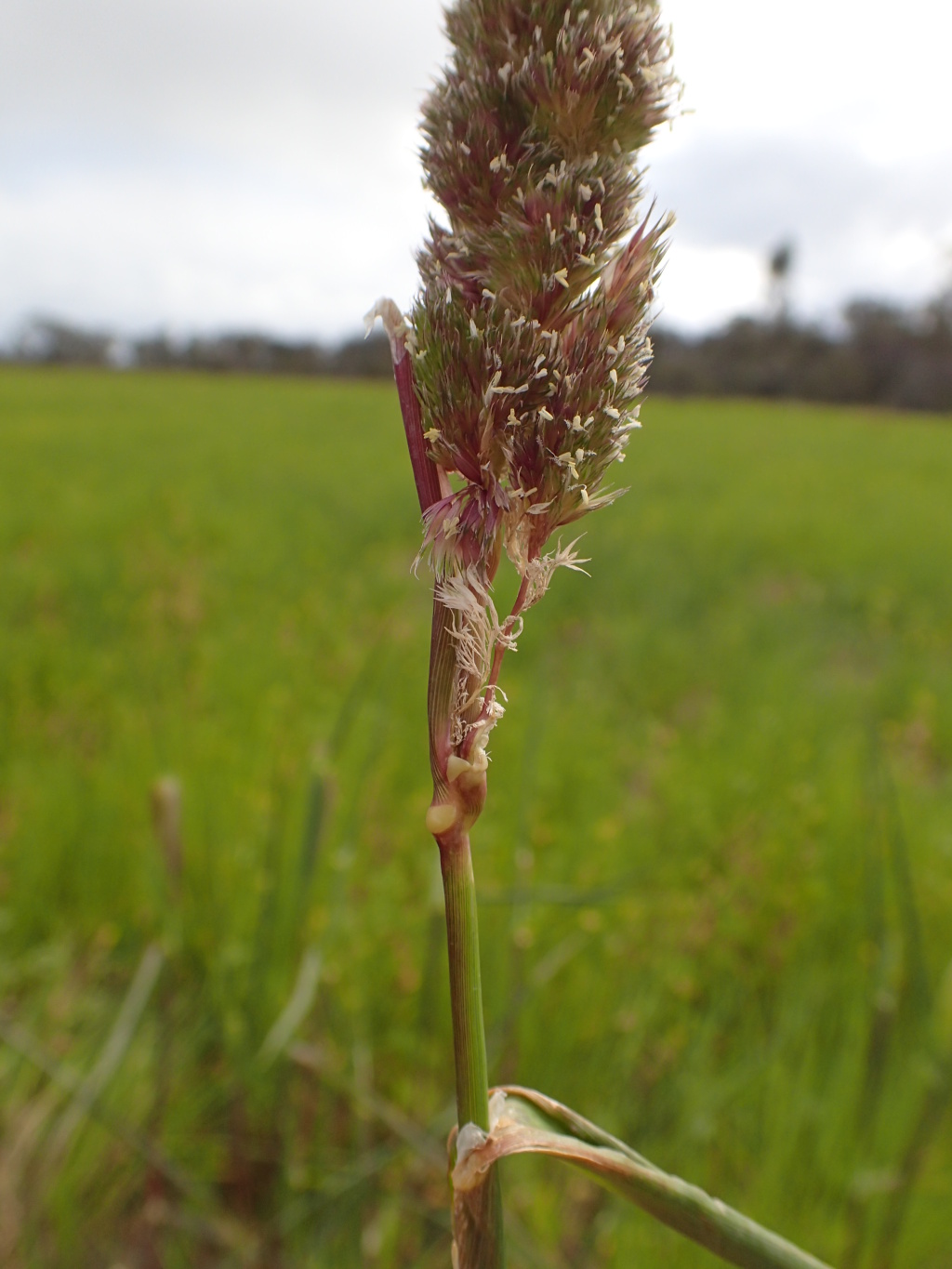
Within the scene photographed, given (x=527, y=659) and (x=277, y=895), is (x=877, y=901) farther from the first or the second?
(x=527, y=659)

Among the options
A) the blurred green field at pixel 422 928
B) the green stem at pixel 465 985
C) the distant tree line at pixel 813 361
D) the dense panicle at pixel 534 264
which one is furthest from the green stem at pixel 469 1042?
the distant tree line at pixel 813 361

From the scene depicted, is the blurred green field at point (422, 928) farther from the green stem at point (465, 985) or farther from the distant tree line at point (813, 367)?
the distant tree line at point (813, 367)

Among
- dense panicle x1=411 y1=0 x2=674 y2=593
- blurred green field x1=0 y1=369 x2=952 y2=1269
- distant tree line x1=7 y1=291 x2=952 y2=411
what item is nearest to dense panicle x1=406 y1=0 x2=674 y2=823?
dense panicle x1=411 y1=0 x2=674 y2=593

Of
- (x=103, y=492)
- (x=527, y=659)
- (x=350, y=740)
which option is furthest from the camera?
(x=103, y=492)

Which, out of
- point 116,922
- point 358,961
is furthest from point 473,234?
point 116,922

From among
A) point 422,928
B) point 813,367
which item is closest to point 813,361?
point 813,367

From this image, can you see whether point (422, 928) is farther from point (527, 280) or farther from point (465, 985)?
point (527, 280)
